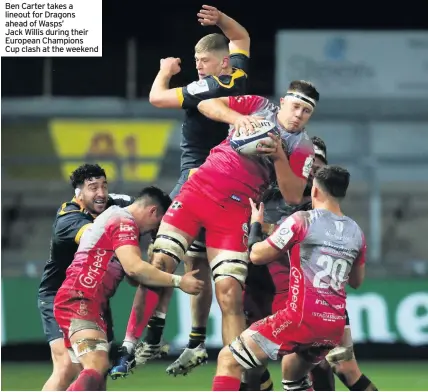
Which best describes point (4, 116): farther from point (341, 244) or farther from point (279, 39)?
point (341, 244)

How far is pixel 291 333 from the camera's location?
8156 mm

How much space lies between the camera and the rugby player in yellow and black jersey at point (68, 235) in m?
9.33

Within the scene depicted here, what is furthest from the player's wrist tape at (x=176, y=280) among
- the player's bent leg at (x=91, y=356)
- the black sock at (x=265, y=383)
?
the black sock at (x=265, y=383)

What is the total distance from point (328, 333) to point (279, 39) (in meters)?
13.7

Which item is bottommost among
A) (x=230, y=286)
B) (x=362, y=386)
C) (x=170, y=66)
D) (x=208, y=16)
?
(x=362, y=386)

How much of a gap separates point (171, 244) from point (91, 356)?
1.02 m

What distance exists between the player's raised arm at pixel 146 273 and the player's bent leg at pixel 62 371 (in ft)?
5.02

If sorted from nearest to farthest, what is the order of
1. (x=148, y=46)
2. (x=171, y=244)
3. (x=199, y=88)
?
1. (x=171, y=244)
2. (x=199, y=88)
3. (x=148, y=46)

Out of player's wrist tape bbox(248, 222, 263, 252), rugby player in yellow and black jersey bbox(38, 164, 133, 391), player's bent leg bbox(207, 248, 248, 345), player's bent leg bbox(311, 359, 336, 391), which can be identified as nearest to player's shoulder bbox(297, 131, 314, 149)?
player's wrist tape bbox(248, 222, 263, 252)

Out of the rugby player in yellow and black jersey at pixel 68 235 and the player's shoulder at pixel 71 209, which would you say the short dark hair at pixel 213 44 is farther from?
the player's shoulder at pixel 71 209

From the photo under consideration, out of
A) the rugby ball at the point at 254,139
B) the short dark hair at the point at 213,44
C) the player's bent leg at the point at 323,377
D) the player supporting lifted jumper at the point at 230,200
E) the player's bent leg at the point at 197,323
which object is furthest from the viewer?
the player's bent leg at the point at 323,377

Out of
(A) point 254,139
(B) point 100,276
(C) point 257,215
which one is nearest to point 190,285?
(C) point 257,215

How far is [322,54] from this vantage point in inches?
831

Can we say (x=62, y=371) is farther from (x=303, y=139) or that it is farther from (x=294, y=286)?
(x=303, y=139)
